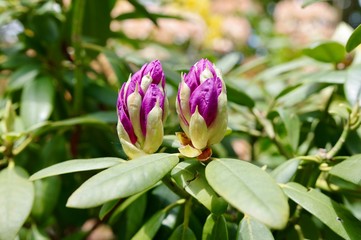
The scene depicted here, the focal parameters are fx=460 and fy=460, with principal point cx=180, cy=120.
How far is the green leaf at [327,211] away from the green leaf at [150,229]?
0.22 meters

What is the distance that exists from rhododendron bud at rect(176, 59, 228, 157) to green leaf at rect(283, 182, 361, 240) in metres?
0.14

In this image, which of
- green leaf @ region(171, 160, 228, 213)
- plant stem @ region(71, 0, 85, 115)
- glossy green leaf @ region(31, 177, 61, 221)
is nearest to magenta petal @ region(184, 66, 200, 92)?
green leaf @ region(171, 160, 228, 213)

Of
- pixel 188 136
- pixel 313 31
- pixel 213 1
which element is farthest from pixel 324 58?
pixel 213 1

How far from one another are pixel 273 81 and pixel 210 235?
0.90 meters

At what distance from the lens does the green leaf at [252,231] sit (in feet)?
2.06

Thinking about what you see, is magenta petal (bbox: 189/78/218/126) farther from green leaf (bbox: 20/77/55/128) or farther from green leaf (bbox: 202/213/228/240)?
green leaf (bbox: 20/77/55/128)

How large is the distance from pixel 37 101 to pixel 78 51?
0.16 meters

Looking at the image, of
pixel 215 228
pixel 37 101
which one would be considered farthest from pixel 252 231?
pixel 37 101

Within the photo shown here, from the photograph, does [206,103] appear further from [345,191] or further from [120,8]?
[120,8]

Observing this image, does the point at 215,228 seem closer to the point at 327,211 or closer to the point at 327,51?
the point at 327,211

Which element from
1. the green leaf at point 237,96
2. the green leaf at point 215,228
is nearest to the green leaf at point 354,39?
the green leaf at point 237,96

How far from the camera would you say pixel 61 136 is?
1105 mm

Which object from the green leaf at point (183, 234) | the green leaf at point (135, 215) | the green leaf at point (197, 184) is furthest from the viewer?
the green leaf at point (135, 215)

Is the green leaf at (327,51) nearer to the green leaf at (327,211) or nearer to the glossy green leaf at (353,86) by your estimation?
the glossy green leaf at (353,86)
